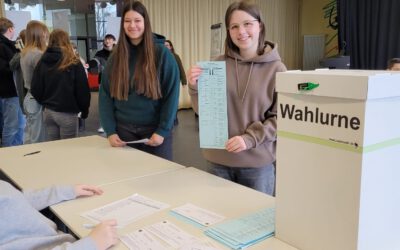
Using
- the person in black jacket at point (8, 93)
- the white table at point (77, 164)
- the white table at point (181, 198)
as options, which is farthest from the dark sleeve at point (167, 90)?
the person in black jacket at point (8, 93)

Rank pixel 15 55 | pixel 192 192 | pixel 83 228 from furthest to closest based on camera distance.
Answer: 1. pixel 15 55
2. pixel 192 192
3. pixel 83 228

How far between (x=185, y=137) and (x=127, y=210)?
380 cm

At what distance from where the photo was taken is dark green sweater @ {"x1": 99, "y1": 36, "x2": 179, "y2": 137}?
6.49ft

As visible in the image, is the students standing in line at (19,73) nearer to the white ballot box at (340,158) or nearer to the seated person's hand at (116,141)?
the seated person's hand at (116,141)

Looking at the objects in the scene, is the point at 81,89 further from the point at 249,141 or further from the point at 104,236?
the point at 104,236

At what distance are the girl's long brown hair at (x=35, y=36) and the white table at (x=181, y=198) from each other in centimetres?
235

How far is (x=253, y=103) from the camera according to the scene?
4.92 ft

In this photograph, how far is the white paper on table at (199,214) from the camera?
114 cm

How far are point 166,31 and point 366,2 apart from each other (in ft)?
12.8

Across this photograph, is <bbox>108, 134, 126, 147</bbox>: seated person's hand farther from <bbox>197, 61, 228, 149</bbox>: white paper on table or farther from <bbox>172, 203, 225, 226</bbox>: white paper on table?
<bbox>172, 203, 225, 226</bbox>: white paper on table

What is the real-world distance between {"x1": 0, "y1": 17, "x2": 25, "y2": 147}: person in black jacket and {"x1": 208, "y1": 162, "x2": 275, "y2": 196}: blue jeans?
10.4 ft

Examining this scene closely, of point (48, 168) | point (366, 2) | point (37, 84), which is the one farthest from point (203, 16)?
point (48, 168)

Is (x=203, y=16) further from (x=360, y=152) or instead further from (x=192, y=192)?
(x=360, y=152)

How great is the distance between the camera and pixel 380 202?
2.74 ft
